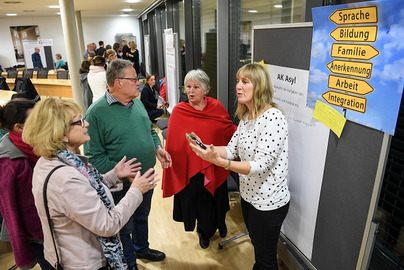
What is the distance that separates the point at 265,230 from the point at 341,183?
0.53 metres

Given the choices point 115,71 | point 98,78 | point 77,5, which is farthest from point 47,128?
point 77,5

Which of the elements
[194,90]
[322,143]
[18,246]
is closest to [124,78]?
[194,90]

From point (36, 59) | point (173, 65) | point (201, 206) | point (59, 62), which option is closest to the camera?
point (201, 206)

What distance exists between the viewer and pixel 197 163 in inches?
87.9

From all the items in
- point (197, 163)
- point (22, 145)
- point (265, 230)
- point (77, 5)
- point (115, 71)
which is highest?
point (77, 5)

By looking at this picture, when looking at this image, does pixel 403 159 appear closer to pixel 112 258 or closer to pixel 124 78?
pixel 112 258

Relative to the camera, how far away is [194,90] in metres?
2.14

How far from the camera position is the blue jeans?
78.9 inches

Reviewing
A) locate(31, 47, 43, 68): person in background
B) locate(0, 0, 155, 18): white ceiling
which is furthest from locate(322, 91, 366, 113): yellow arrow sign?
locate(31, 47, 43, 68): person in background

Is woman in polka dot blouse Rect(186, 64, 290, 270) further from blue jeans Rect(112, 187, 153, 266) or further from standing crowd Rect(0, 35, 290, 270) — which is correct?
blue jeans Rect(112, 187, 153, 266)

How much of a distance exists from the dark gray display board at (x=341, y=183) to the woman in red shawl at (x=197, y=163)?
0.65 meters

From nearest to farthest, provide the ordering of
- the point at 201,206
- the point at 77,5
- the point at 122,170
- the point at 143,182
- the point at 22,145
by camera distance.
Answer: the point at 143,182, the point at 22,145, the point at 122,170, the point at 201,206, the point at 77,5

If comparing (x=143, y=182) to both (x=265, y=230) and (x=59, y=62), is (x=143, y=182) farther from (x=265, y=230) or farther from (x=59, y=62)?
(x=59, y=62)

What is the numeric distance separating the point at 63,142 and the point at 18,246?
747 mm
